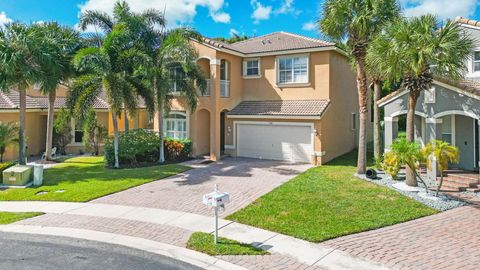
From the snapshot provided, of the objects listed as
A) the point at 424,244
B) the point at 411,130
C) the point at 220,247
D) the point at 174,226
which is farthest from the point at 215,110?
the point at 424,244

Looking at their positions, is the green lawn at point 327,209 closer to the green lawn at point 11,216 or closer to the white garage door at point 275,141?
the white garage door at point 275,141

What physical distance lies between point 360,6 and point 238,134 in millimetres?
11804

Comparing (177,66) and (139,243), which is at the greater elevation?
(177,66)

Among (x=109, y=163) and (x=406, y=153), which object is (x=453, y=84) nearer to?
(x=406, y=153)

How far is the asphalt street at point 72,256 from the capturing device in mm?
8797

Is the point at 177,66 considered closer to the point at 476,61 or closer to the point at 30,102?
the point at 30,102

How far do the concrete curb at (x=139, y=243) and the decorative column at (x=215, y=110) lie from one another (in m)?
13.4

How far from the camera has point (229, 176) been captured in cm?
1919

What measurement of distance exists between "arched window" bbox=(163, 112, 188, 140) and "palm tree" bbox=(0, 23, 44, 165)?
9095mm

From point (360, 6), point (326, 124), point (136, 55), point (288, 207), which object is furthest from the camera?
point (326, 124)

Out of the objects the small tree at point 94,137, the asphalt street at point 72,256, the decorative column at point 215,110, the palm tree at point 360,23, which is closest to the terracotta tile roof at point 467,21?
the palm tree at point 360,23

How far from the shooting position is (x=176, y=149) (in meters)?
24.3

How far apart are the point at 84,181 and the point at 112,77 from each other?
5.72 m

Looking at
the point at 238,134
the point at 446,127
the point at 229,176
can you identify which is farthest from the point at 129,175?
the point at 446,127
